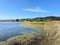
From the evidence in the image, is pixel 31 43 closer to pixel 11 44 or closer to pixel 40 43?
pixel 40 43

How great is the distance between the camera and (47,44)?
365 inches

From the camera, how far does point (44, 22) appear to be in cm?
2305

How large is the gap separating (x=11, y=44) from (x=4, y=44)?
0.65 m

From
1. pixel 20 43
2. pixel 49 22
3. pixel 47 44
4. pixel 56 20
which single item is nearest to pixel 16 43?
pixel 20 43

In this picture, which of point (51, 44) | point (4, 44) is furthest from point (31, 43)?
point (4, 44)

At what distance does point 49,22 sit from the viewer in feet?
71.9

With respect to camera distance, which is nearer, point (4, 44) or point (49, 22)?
point (4, 44)

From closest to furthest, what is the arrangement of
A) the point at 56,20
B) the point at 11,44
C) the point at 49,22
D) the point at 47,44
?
1. the point at 11,44
2. the point at 47,44
3. the point at 49,22
4. the point at 56,20

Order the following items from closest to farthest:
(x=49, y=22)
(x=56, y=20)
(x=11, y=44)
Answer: (x=11, y=44) → (x=49, y=22) → (x=56, y=20)

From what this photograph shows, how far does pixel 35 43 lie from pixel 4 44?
8.61 ft

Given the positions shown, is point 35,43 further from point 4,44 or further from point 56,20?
point 56,20

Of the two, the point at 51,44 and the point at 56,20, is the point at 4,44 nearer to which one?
the point at 51,44

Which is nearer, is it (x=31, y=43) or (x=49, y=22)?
(x=31, y=43)

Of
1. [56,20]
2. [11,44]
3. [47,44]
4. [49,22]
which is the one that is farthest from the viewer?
[56,20]
